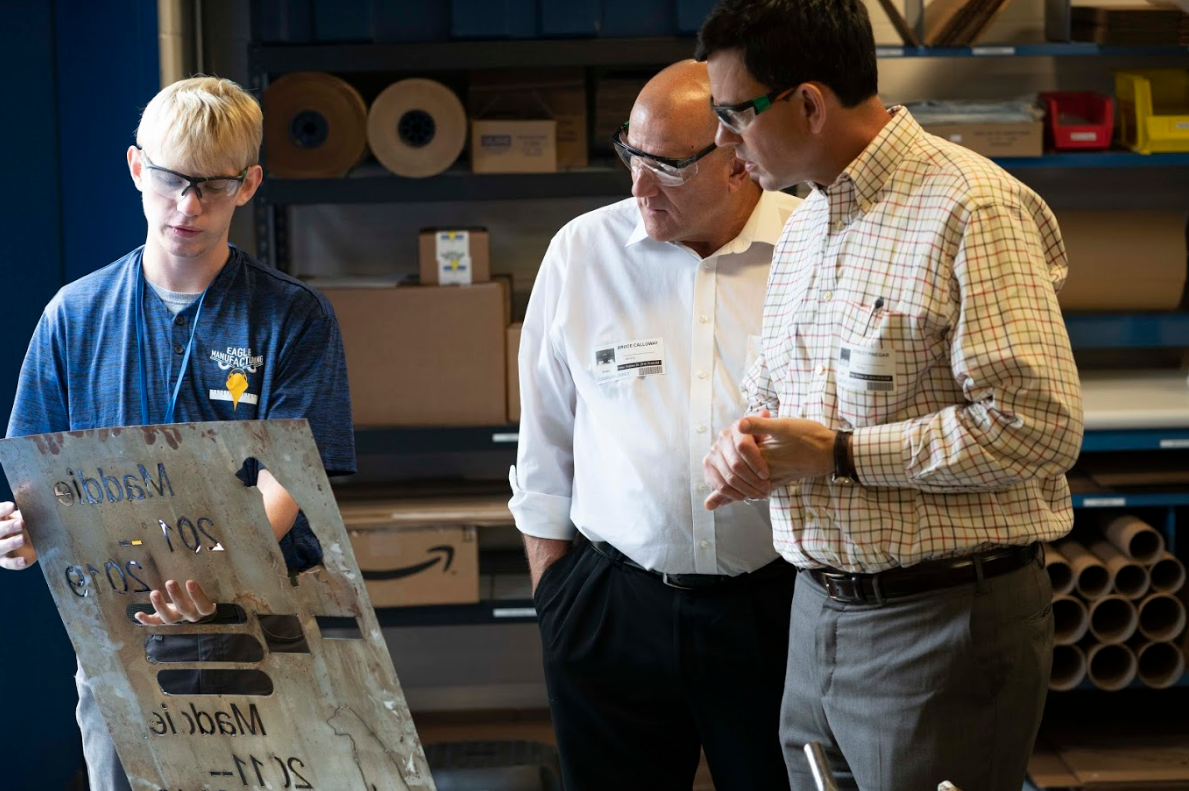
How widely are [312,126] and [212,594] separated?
2172 mm

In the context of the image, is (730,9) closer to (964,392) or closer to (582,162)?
(964,392)

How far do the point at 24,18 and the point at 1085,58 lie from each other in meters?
3.12

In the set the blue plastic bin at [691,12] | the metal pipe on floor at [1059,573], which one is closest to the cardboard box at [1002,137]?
the blue plastic bin at [691,12]

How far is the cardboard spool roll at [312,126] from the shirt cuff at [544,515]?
152 centimetres

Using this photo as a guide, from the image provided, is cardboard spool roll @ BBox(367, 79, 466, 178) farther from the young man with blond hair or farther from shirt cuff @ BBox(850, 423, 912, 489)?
shirt cuff @ BBox(850, 423, 912, 489)

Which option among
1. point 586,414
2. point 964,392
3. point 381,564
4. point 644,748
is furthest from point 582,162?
point 964,392

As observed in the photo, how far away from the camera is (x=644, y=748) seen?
207 cm

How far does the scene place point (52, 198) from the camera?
10.3ft

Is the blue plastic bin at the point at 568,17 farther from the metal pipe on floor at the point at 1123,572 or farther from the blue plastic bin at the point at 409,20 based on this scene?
the metal pipe on floor at the point at 1123,572

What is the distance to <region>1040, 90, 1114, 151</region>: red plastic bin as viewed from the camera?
3.42m

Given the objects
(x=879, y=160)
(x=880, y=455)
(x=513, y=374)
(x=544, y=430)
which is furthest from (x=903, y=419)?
(x=513, y=374)

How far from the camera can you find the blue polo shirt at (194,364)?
169cm

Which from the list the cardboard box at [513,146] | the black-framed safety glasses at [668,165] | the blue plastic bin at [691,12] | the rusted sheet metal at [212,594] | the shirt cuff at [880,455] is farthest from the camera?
the cardboard box at [513,146]

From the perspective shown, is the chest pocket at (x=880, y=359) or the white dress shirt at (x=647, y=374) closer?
the chest pocket at (x=880, y=359)
